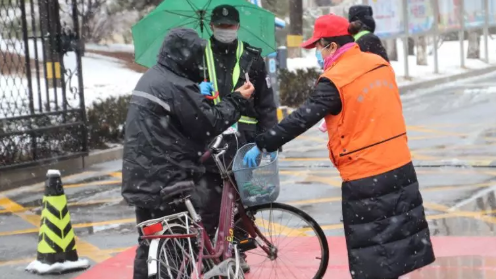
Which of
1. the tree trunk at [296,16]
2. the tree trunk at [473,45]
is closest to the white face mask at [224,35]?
the tree trunk at [296,16]

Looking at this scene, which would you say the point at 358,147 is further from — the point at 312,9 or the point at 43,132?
the point at 312,9

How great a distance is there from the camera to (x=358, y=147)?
4410mm

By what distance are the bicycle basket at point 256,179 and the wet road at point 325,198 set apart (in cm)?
144

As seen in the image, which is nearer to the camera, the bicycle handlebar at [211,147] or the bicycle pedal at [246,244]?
the bicycle handlebar at [211,147]

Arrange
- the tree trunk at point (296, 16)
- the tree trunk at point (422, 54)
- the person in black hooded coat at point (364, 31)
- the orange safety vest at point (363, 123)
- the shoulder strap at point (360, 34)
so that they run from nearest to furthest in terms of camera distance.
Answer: the orange safety vest at point (363, 123), the person in black hooded coat at point (364, 31), the shoulder strap at point (360, 34), the tree trunk at point (296, 16), the tree trunk at point (422, 54)

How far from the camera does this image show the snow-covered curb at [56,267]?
6.79 m

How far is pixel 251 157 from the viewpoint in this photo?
482 centimetres

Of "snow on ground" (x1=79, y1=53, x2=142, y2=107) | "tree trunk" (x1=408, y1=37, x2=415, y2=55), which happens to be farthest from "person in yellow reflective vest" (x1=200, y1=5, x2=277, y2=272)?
"tree trunk" (x1=408, y1=37, x2=415, y2=55)

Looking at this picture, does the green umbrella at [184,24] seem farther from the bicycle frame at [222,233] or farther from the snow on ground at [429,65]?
the snow on ground at [429,65]

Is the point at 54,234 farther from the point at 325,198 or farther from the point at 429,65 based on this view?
the point at 429,65

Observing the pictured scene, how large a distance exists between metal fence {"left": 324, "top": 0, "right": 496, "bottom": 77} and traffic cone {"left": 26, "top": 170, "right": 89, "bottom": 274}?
18.1 metres

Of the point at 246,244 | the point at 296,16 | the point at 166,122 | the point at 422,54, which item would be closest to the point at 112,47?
the point at 296,16

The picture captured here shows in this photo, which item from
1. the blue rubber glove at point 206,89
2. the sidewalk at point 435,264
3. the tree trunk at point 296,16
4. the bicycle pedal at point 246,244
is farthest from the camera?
the tree trunk at point 296,16

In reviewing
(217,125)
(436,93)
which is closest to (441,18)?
(436,93)
